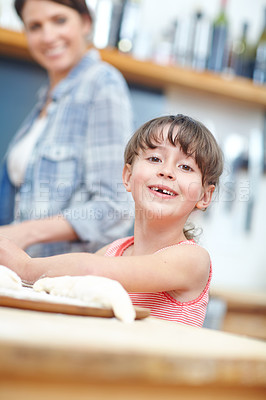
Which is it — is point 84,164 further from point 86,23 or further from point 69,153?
point 86,23

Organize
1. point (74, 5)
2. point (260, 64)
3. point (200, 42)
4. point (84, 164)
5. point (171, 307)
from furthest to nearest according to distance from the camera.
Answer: point (260, 64)
point (200, 42)
point (74, 5)
point (84, 164)
point (171, 307)

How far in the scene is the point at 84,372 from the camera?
1.15 feet

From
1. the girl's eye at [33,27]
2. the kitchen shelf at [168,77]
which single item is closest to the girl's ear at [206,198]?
the girl's eye at [33,27]

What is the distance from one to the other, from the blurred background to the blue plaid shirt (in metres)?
0.88

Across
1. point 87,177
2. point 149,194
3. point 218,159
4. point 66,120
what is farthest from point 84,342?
point 66,120

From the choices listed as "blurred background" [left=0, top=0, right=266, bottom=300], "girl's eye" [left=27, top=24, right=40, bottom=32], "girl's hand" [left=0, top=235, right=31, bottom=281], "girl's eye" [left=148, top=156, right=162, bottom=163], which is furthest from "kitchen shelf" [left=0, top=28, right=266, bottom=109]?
"girl's hand" [left=0, top=235, right=31, bottom=281]

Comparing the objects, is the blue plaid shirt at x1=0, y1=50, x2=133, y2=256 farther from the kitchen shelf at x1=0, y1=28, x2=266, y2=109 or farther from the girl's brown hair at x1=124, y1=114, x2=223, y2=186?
the kitchen shelf at x1=0, y1=28, x2=266, y2=109

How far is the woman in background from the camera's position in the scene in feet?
4.15

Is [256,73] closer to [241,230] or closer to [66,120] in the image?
[241,230]

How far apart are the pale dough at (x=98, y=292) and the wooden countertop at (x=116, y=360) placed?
0.09m

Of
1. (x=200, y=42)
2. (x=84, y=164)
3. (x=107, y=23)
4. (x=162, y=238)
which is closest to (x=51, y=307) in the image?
(x=162, y=238)

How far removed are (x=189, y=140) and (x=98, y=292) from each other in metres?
0.44

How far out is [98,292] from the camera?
1.92 ft

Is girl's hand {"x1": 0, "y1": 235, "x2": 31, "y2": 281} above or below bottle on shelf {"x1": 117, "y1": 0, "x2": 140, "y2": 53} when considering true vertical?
below
